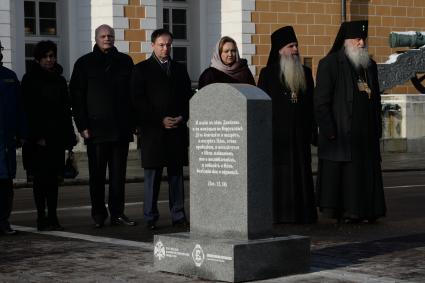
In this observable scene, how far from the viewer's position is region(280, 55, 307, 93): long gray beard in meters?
12.6

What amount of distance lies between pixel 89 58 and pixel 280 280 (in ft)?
15.3

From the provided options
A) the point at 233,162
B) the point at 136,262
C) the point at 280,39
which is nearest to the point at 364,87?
the point at 280,39

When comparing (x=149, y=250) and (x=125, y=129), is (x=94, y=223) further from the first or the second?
(x=149, y=250)

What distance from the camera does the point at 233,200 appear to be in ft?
28.8

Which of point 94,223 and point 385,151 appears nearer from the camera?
point 94,223

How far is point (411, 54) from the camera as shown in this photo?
93.9 ft

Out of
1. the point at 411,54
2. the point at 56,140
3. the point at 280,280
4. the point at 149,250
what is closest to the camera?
the point at 280,280

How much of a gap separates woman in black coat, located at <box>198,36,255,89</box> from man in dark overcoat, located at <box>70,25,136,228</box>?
0.90 metres

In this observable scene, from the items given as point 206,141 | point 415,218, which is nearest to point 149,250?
point 206,141

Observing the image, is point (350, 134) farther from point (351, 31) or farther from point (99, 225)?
point (99, 225)

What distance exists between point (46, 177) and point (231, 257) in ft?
13.5

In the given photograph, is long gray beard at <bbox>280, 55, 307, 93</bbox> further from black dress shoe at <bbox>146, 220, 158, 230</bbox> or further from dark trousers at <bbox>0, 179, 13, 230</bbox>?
dark trousers at <bbox>0, 179, 13, 230</bbox>

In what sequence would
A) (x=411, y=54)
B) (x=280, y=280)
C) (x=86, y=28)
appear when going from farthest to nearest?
(x=411, y=54) → (x=86, y=28) → (x=280, y=280)

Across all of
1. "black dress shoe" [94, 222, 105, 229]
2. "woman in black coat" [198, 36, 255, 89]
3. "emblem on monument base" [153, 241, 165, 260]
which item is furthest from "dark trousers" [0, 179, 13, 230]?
"emblem on monument base" [153, 241, 165, 260]
